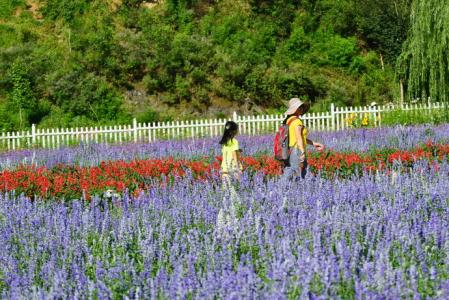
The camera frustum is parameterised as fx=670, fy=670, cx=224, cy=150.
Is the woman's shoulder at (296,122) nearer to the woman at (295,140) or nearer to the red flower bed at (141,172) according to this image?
the woman at (295,140)

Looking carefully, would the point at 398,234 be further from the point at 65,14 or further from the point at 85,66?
the point at 65,14

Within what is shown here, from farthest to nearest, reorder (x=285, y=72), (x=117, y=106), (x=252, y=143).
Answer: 1. (x=285, y=72)
2. (x=117, y=106)
3. (x=252, y=143)

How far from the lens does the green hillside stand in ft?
69.6

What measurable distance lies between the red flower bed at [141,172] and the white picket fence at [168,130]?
879 centimetres

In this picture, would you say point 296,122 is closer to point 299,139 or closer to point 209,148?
point 299,139

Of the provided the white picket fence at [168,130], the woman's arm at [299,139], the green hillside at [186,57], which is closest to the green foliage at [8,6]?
the green hillside at [186,57]

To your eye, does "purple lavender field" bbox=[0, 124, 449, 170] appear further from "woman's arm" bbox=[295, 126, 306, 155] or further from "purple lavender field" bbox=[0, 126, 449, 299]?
"purple lavender field" bbox=[0, 126, 449, 299]

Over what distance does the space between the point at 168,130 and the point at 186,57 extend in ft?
15.4

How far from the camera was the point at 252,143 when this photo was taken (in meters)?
12.7

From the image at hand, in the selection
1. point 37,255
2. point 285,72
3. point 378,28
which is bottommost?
point 37,255

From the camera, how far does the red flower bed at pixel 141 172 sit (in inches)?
296

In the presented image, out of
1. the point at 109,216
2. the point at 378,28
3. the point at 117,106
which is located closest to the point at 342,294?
the point at 109,216

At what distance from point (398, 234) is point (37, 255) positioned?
89.7 inches

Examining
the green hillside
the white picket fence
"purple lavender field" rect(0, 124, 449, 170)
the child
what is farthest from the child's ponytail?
the green hillside
